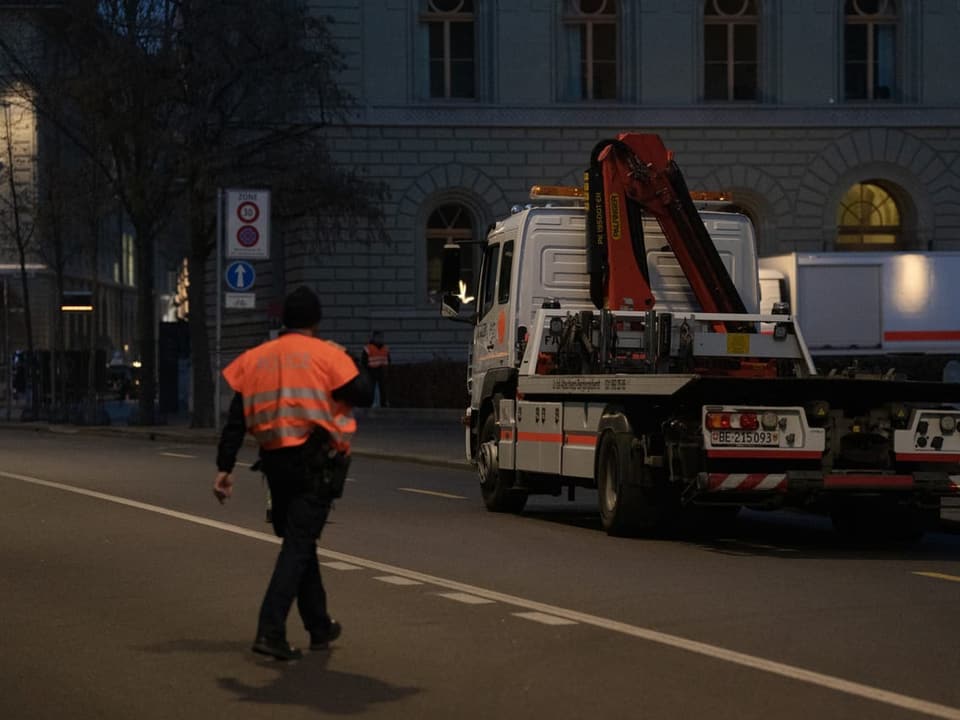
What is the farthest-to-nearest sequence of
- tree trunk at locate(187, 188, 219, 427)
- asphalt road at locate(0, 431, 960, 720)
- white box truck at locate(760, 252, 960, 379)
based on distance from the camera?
white box truck at locate(760, 252, 960, 379), tree trunk at locate(187, 188, 219, 427), asphalt road at locate(0, 431, 960, 720)

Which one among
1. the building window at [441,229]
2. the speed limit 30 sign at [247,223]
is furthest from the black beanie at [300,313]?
the building window at [441,229]

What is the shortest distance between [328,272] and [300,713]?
132ft

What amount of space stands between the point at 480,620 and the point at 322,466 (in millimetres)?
1897

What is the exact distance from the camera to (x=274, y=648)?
9562 mm

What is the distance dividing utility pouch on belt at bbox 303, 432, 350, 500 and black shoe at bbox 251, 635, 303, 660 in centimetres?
68

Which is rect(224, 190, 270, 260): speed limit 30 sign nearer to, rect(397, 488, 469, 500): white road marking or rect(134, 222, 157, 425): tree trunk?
rect(134, 222, 157, 425): tree trunk

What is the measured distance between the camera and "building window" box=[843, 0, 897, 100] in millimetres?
49125

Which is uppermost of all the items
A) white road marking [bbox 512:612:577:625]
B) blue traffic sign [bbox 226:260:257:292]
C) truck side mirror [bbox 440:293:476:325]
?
blue traffic sign [bbox 226:260:257:292]

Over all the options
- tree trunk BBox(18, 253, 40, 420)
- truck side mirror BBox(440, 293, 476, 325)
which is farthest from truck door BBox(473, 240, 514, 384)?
tree trunk BBox(18, 253, 40, 420)

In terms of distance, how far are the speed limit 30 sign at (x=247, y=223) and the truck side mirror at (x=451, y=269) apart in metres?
14.7

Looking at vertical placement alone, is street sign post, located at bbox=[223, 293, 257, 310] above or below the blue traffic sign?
below

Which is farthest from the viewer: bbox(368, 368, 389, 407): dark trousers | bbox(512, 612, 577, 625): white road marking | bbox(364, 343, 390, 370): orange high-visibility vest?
bbox(368, 368, 389, 407): dark trousers

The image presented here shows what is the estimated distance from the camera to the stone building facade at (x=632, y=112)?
159ft

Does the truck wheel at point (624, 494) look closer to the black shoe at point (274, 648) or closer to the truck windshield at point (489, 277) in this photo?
the truck windshield at point (489, 277)
